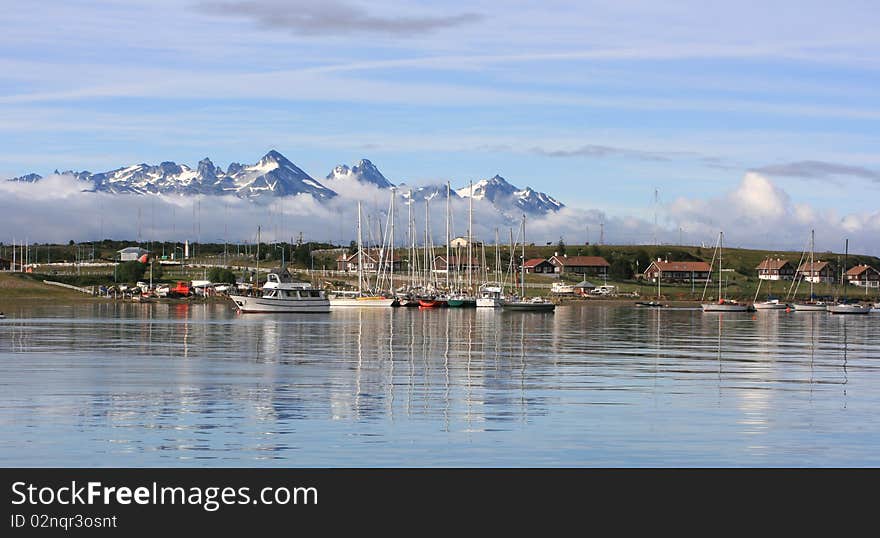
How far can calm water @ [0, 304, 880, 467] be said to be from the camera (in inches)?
1140

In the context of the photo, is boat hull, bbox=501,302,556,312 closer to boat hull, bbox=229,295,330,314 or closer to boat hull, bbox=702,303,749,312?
boat hull, bbox=229,295,330,314

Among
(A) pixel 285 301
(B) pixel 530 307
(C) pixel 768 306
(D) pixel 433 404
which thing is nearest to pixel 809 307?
(C) pixel 768 306

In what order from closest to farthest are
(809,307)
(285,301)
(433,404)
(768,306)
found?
(433,404) → (285,301) → (809,307) → (768,306)

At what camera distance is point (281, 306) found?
142m

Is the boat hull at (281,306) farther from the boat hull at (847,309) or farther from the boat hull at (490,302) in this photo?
the boat hull at (847,309)

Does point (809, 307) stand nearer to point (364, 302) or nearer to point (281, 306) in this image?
point (364, 302)

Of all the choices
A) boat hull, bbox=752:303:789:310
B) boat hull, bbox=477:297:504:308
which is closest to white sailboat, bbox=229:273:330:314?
boat hull, bbox=477:297:504:308

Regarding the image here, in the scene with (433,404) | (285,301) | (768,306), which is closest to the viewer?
(433,404)

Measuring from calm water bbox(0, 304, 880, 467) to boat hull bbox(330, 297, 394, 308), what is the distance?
89.4 metres

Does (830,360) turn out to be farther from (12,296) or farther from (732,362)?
(12,296)

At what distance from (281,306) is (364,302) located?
23.1 metres

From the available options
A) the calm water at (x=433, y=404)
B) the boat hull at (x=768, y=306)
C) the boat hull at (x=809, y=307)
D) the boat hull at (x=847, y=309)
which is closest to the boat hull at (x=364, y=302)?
the boat hull at (x=768, y=306)

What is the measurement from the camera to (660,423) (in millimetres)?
34562
